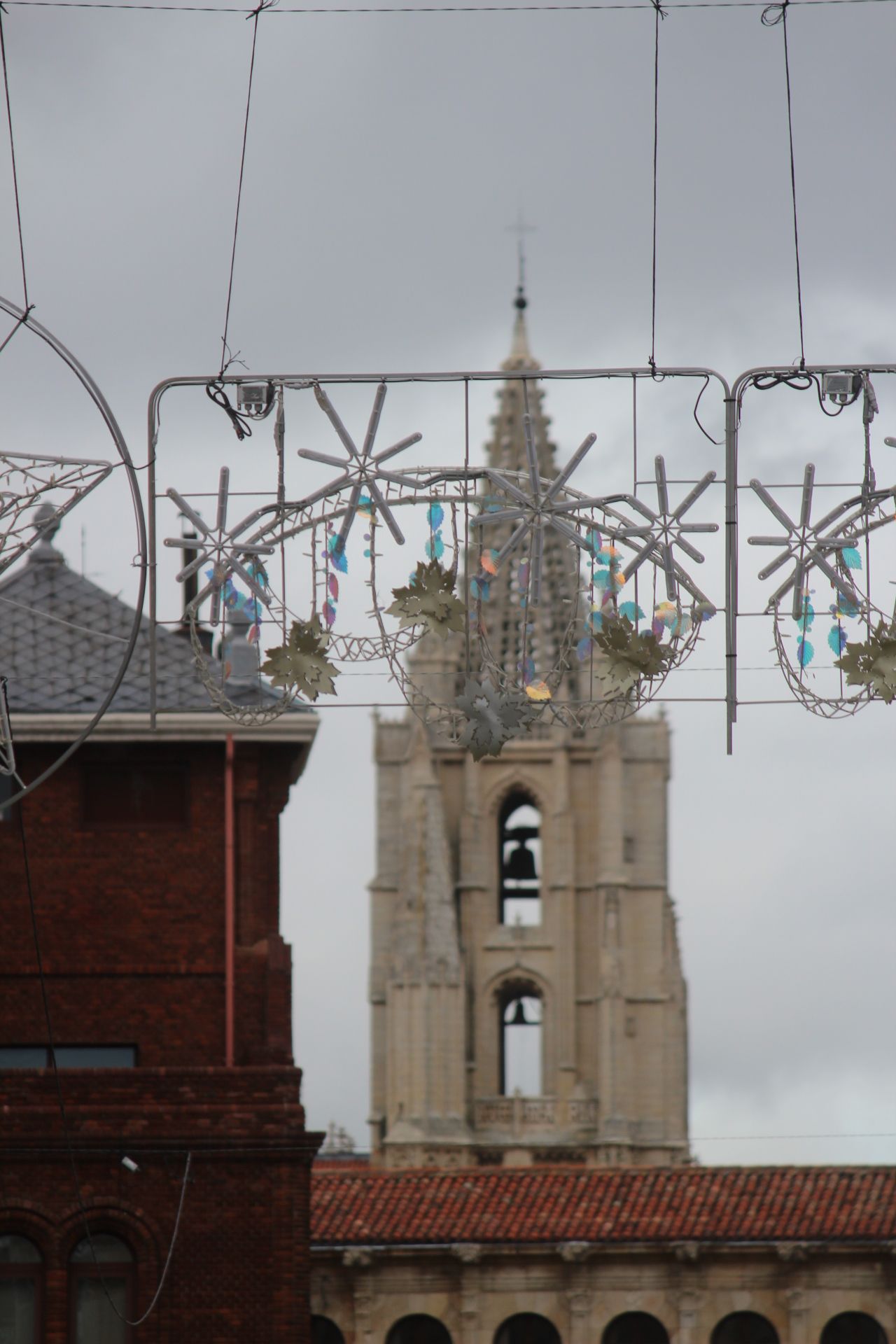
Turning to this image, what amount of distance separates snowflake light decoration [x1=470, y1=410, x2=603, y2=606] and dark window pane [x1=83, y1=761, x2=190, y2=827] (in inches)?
851

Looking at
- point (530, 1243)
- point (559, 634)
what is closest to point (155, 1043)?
point (530, 1243)

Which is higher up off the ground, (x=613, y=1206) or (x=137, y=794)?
(x=137, y=794)

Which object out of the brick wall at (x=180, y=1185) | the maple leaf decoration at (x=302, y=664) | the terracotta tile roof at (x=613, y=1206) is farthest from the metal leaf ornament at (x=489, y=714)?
the terracotta tile roof at (x=613, y=1206)

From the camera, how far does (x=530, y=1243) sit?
55719 millimetres

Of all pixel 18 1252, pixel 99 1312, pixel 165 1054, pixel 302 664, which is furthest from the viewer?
pixel 165 1054

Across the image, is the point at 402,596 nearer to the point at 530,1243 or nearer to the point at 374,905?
the point at 530,1243

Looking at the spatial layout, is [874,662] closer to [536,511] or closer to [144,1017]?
[536,511]

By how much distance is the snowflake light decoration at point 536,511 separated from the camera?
25000 millimetres

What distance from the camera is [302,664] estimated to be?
2525cm

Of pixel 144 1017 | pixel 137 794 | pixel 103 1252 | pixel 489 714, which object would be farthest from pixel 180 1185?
pixel 489 714

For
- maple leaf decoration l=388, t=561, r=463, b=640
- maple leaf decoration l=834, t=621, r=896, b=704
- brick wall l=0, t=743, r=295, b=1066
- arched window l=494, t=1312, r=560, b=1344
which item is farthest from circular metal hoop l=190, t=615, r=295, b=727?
arched window l=494, t=1312, r=560, b=1344

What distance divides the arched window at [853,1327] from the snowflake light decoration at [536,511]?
3160 cm

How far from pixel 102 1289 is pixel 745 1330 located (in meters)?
15.5

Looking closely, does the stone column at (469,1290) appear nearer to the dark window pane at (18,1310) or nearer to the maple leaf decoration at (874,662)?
the dark window pane at (18,1310)
